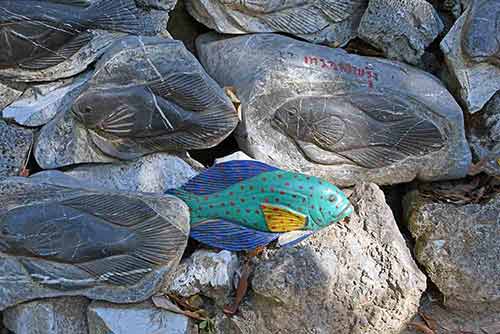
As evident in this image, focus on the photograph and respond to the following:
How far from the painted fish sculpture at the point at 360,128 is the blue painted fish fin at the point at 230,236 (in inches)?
13.4

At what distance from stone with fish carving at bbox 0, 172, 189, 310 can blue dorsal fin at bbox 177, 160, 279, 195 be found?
163 millimetres

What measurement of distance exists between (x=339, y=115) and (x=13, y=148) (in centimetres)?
93

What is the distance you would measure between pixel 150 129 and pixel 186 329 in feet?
1.80

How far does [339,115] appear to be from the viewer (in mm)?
2068

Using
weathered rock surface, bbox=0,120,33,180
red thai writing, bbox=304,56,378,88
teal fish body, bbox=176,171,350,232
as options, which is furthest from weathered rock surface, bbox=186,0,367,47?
weathered rock surface, bbox=0,120,33,180

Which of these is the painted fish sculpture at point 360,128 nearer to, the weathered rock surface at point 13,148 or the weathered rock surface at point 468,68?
the weathered rock surface at point 468,68

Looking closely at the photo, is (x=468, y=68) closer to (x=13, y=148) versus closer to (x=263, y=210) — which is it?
(x=263, y=210)

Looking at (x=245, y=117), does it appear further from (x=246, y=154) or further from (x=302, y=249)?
(x=302, y=249)

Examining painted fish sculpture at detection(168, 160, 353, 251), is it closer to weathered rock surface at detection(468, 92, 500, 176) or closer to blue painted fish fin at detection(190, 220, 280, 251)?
blue painted fish fin at detection(190, 220, 280, 251)

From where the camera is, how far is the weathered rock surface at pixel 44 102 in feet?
6.46

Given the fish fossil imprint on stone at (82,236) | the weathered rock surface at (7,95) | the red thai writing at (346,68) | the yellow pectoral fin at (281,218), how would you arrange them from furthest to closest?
1. the red thai writing at (346,68)
2. the weathered rock surface at (7,95)
3. the yellow pectoral fin at (281,218)
4. the fish fossil imprint on stone at (82,236)

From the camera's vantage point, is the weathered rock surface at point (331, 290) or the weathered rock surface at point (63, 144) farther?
the weathered rock surface at point (63, 144)

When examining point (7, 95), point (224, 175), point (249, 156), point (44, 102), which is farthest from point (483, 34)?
point (7, 95)

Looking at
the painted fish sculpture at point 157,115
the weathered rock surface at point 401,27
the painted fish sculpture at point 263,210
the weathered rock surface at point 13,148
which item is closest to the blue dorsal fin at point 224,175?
the painted fish sculpture at point 263,210
